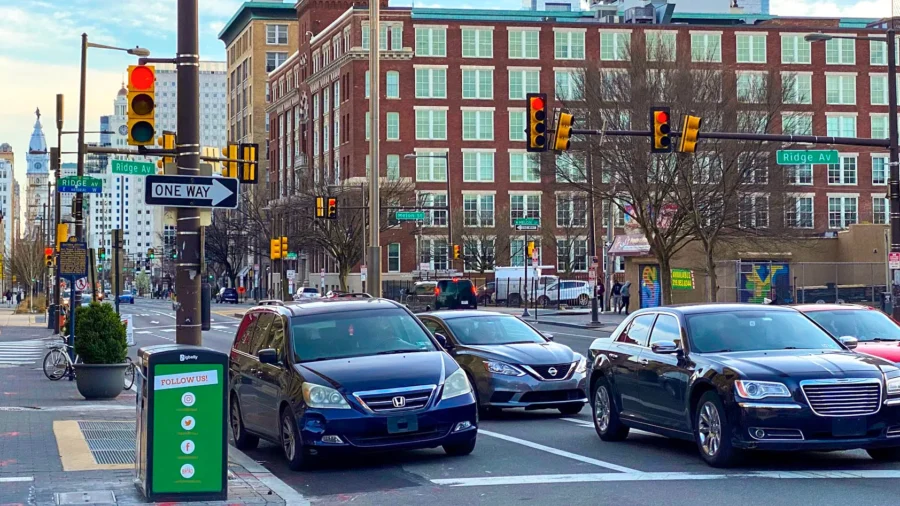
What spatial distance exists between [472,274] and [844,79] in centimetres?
3251

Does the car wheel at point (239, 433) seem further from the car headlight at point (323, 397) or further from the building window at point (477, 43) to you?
the building window at point (477, 43)

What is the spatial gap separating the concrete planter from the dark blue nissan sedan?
22.3 feet

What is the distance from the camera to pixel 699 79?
43094mm

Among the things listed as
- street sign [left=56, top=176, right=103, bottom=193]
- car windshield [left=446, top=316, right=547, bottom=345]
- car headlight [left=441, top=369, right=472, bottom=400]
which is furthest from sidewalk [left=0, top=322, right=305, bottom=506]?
street sign [left=56, top=176, right=103, bottom=193]

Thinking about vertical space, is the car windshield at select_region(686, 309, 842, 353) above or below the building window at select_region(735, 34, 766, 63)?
below

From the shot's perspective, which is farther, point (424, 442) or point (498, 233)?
point (498, 233)

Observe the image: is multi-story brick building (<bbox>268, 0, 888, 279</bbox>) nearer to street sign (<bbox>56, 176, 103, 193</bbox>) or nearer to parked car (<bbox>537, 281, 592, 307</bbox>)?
parked car (<bbox>537, 281, 592, 307</bbox>)

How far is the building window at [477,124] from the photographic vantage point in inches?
3735

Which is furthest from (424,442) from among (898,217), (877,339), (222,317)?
(222,317)

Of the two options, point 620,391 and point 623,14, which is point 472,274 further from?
point 620,391

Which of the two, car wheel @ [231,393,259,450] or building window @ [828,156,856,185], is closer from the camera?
car wheel @ [231,393,259,450]

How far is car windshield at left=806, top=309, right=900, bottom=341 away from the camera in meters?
15.4

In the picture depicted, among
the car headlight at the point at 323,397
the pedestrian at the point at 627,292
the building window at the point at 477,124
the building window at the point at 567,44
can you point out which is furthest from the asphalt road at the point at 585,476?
the building window at the point at 567,44

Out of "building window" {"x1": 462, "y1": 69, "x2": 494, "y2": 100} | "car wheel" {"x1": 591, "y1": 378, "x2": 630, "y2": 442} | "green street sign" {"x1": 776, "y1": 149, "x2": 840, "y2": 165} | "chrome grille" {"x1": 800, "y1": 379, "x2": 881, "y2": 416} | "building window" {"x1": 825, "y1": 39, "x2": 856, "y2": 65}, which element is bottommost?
"car wheel" {"x1": 591, "y1": 378, "x2": 630, "y2": 442}
